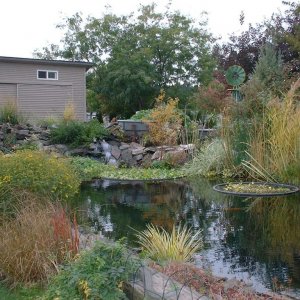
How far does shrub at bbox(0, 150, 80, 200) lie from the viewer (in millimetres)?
5406

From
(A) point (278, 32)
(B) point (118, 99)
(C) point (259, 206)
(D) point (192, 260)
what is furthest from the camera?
(B) point (118, 99)

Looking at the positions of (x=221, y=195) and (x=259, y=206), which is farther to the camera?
(x=221, y=195)

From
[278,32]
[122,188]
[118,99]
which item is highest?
[278,32]

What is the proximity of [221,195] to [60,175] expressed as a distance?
12.3ft

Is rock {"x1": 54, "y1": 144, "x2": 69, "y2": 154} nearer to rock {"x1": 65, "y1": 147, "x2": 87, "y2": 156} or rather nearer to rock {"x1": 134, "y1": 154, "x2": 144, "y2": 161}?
rock {"x1": 65, "y1": 147, "x2": 87, "y2": 156}

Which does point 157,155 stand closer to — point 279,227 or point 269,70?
point 269,70

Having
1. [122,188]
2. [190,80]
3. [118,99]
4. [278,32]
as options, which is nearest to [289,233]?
[122,188]

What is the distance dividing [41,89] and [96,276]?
62.9 feet

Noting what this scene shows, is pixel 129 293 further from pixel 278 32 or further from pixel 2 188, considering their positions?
pixel 278 32

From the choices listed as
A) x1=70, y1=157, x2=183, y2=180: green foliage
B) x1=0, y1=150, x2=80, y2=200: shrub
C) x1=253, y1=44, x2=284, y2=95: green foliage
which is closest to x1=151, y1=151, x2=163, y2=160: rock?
x1=70, y1=157, x2=183, y2=180: green foliage

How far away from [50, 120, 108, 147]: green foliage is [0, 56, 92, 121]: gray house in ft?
18.2

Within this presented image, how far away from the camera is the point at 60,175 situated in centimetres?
587

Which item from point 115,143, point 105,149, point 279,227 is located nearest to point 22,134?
point 105,149

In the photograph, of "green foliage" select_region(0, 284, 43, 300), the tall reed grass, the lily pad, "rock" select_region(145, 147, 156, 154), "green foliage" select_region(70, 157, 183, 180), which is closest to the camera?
"green foliage" select_region(0, 284, 43, 300)
